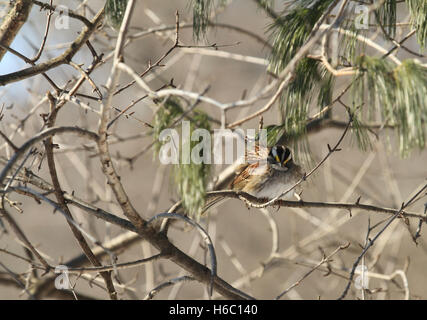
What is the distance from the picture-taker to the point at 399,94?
1.80m

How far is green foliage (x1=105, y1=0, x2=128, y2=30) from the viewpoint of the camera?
2.33 meters

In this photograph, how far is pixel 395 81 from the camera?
184 cm

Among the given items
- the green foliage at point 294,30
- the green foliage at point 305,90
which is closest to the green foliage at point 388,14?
the green foliage at point 294,30

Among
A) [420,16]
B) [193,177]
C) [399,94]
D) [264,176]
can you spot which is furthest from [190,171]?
[264,176]

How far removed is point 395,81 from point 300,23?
54cm

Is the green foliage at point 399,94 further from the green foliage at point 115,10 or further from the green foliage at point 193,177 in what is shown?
the green foliage at point 115,10

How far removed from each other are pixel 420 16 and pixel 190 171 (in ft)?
3.74

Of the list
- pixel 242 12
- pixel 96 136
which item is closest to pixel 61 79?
pixel 96 136

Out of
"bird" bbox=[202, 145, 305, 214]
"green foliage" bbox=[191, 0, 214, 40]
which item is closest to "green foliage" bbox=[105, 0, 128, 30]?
"green foliage" bbox=[191, 0, 214, 40]

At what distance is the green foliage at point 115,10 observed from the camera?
7.65 feet

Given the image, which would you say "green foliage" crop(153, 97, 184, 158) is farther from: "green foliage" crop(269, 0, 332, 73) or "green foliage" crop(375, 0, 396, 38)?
"green foliage" crop(375, 0, 396, 38)

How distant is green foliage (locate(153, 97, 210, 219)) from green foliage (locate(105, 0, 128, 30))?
0.67m

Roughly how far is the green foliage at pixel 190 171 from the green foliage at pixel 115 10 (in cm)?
67
